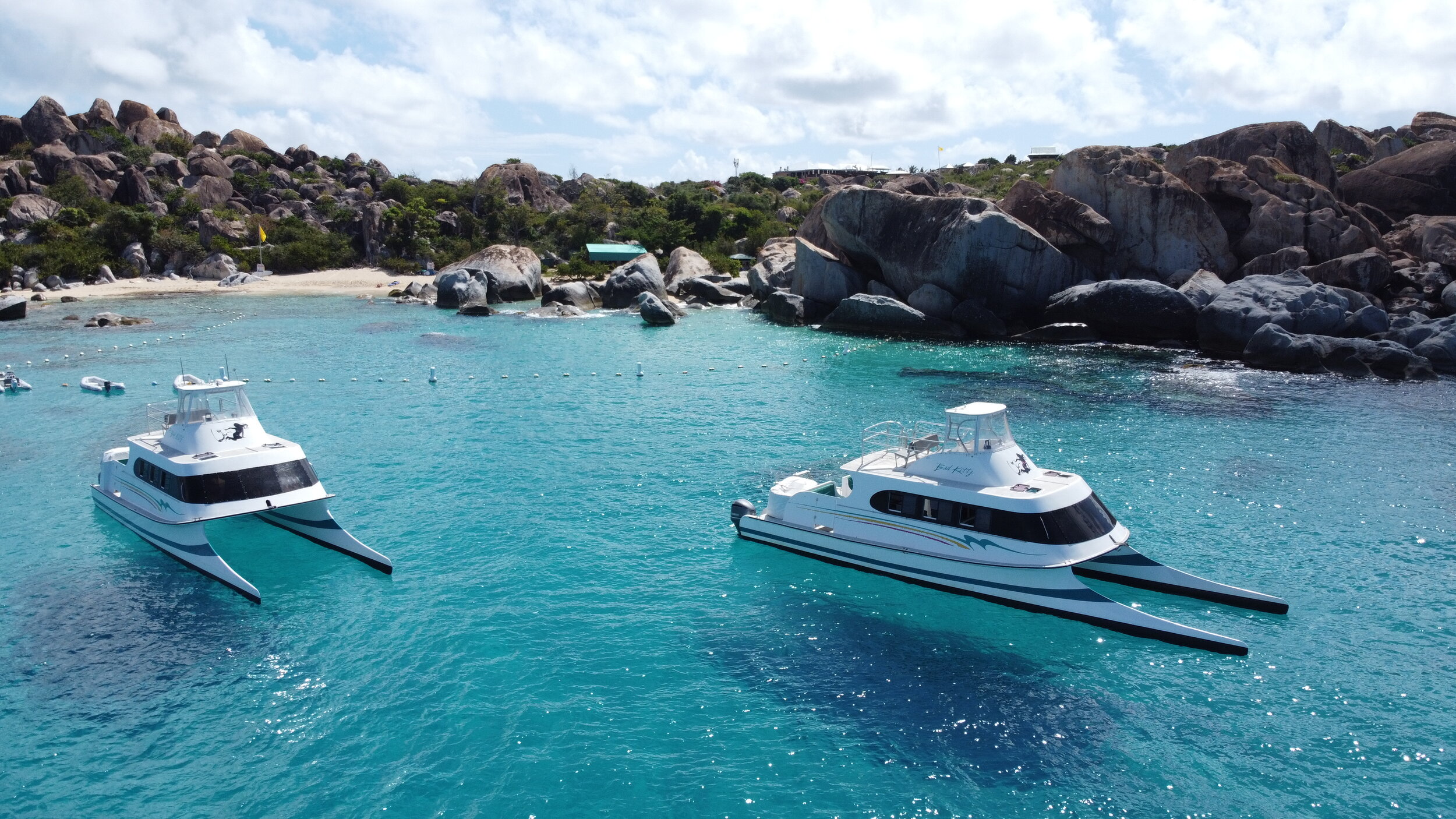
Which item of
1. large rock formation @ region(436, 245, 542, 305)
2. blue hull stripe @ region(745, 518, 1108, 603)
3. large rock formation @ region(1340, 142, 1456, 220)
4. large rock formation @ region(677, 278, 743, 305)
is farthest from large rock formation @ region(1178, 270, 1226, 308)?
large rock formation @ region(436, 245, 542, 305)

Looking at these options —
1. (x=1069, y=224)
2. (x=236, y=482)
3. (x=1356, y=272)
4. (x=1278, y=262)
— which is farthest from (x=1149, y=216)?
(x=236, y=482)

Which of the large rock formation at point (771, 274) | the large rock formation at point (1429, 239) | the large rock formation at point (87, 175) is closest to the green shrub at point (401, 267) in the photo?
the large rock formation at point (87, 175)

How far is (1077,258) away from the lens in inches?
2454

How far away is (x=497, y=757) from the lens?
15.3 meters

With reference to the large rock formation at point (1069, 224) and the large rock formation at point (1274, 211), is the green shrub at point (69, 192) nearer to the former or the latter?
the large rock formation at point (1069, 224)

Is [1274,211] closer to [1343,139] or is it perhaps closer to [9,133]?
[1343,139]

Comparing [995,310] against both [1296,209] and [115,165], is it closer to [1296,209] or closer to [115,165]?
[1296,209]

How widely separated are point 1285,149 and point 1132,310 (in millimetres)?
26584

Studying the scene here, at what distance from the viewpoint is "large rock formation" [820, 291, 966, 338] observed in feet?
201

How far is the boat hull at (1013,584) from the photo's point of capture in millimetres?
18750

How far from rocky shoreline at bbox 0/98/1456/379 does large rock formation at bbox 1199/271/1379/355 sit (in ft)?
0.40

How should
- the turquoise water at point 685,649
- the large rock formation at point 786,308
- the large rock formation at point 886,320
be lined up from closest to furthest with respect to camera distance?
the turquoise water at point 685,649, the large rock formation at point 886,320, the large rock formation at point 786,308

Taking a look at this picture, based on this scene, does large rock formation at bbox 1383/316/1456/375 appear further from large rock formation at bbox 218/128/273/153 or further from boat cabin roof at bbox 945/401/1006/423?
large rock formation at bbox 218/128/273/153

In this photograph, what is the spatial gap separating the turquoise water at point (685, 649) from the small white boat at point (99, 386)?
515 centimetres
